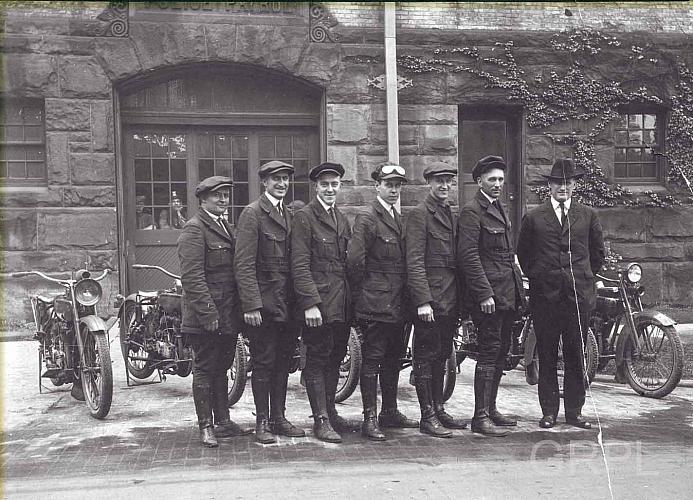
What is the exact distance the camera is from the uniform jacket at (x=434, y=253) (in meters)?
5.55

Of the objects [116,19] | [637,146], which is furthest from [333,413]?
[637,146]

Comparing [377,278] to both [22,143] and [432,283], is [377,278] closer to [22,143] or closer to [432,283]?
[432,283]

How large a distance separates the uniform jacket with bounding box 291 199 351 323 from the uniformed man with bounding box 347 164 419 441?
10cm

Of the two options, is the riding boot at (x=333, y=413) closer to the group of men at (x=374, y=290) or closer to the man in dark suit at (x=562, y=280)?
the group of men at (x=374, y=290)

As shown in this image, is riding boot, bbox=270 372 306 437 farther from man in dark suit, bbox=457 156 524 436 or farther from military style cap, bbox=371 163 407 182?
military style cap, bbox=371 163 407 182

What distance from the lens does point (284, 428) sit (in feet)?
18.3

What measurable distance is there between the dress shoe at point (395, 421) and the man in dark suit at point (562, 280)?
979 mm

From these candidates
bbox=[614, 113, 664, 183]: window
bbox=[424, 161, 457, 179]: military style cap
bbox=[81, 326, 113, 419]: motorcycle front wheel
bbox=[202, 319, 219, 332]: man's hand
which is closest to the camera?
bbox=[202, 319, 219, 332]: man's hand

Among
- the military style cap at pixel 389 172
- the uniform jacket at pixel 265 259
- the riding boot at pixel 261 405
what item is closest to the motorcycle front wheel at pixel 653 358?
the military style cap at pixel 389 172

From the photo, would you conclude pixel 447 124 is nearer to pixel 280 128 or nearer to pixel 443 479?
pixel 280 128

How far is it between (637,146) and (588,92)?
1.21 m

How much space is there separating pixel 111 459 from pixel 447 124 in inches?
290

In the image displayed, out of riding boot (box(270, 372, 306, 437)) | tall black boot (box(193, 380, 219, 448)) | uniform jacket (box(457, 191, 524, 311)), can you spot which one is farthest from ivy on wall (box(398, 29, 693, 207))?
tall black boot (box(193, 380, 219, 448))

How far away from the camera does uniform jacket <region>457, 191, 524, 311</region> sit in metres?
5.63
